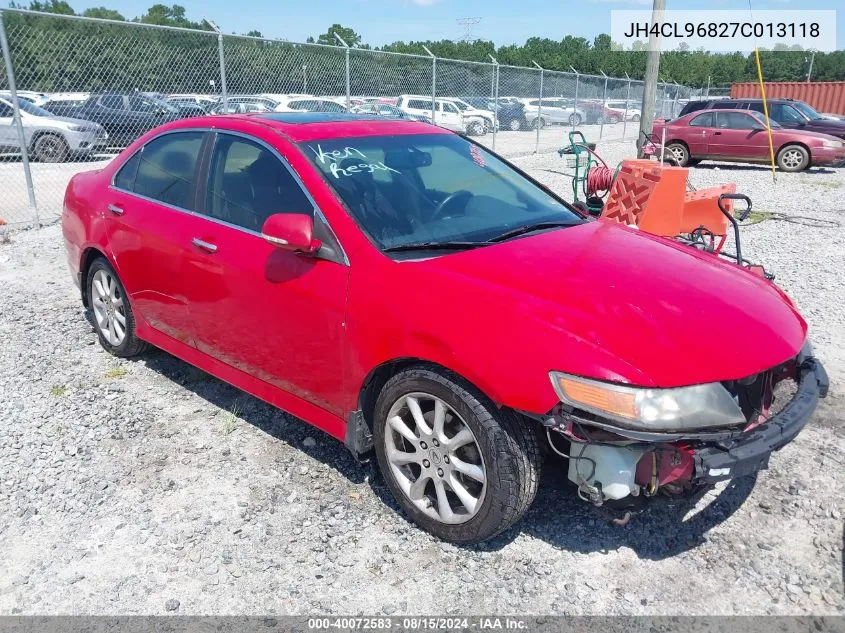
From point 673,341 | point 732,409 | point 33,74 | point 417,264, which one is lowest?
point 732,409

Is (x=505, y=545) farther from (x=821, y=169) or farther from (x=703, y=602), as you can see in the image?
(x=821, y=169)

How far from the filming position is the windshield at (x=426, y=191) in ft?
10.0

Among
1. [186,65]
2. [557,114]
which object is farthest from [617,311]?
[557,114]

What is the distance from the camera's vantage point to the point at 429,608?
251 cm

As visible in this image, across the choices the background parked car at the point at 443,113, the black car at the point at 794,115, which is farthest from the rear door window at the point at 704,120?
the background parked car at the point at 443,113

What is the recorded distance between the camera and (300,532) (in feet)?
9.55

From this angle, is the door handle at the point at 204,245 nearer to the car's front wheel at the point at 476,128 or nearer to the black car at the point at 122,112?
the black car at the point at 122,112

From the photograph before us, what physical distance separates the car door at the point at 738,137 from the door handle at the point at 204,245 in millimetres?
15838

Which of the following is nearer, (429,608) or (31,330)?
(429,608)

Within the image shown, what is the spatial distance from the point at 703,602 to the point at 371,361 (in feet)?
5.15

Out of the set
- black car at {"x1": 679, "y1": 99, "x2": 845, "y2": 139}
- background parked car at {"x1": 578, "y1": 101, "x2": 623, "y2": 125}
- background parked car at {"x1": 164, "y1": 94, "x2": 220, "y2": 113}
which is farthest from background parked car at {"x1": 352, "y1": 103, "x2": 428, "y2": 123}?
background parked car at {"x1": 578, "y1": 101, "x2": 623, "y2": 125}

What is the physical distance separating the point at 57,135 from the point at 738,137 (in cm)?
1512

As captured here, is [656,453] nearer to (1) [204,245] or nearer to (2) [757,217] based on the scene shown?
(1) [204,245]

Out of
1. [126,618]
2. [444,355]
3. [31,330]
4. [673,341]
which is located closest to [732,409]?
[673,341]
